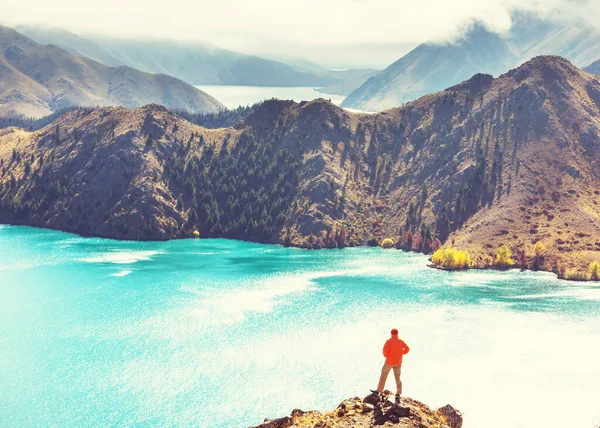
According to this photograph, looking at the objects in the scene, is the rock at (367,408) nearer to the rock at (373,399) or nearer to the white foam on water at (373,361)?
the rock at (373,399)

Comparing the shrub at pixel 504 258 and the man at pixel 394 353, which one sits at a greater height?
the shrub at pixel 504 258

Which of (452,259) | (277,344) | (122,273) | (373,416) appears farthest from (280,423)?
(452,259)

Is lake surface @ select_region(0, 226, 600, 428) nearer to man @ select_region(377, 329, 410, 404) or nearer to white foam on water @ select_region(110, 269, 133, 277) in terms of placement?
white foam on water @ select_region(110, 269, 133, 277)

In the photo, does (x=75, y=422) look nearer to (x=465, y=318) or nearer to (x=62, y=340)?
(x=62, y=340)

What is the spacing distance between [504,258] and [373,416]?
520 ft

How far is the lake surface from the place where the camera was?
93.9 m

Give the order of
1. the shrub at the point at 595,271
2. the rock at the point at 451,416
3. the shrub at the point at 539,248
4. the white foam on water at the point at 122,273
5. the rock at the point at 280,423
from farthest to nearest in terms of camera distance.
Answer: the shrub at the point at 539,248 < the white foam on water at the point at 122,273 < the shrub at the point at 595,271 < the rock at the point at 451,416 < the rock at the point at 280,423

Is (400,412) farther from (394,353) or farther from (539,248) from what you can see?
(539,248)

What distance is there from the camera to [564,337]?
126 meters

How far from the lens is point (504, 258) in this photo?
191m

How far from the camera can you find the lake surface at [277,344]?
308ft

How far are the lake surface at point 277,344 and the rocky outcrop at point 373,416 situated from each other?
1696 inches

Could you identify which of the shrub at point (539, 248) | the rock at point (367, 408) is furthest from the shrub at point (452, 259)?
the rock at point (367, 408)

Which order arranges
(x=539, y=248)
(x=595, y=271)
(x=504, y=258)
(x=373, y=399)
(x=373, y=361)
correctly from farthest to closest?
(x=504, y=258) → (x=539, y=248) → (x=595, y=271) → (x=373, y=361) → (x=373, y=399)
